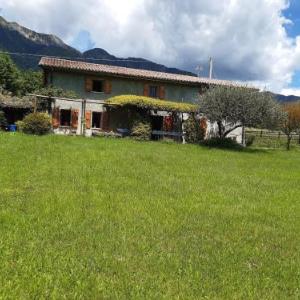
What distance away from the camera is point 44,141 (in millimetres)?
24781

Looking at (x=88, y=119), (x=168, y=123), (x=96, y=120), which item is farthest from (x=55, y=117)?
(x=168, y=123)

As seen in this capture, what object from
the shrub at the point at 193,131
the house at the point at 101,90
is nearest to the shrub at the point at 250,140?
the house at the point at 101,90

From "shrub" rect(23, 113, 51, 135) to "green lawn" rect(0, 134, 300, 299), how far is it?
13.8 metres

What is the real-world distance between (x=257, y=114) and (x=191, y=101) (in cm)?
1010

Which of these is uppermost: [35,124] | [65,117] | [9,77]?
[9,77]

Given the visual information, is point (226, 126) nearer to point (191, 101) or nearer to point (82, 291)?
point (191, 101)

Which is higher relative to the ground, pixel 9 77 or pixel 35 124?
pixel 9 77

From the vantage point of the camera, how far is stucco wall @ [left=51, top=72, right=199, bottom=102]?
123ft

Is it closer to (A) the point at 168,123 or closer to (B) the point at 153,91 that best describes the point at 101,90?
(B) the point at 153,91

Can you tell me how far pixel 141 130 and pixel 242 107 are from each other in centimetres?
712

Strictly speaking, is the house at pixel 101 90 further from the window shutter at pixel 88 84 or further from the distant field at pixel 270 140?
the distant field at pixel 270 140

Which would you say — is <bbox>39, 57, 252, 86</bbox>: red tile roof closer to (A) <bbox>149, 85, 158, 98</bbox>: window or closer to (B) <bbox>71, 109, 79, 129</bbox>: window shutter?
(A) <bbox>149, 85, 158, 98</bbox>: window

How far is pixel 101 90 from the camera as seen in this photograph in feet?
126

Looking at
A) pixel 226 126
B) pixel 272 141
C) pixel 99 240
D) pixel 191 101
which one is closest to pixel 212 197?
pixel 99 240
